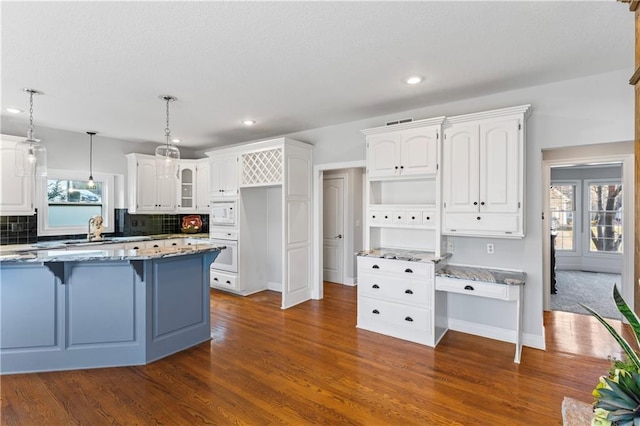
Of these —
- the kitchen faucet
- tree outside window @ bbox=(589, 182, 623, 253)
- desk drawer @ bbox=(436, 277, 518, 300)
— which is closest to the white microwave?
the kitchen faucet

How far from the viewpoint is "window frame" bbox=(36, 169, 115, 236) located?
16.4 ft

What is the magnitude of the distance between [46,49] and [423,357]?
13.8 feet

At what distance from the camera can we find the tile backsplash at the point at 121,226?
4.64 meters

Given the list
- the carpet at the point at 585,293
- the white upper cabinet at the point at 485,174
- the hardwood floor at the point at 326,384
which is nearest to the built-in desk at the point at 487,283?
the white upper cabinet at the point at 485,174

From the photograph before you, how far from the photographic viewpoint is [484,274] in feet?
11.0

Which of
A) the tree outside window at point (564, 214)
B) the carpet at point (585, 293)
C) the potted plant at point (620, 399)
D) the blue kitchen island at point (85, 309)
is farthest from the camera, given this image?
the tree outside window at point (564, 214)

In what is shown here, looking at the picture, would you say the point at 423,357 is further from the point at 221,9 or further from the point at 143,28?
the point at 143,28

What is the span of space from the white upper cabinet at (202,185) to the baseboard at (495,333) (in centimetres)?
487

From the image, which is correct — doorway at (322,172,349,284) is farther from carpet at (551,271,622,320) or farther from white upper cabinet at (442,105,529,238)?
carpet at (551,271,622,320)

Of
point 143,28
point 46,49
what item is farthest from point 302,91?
point 46,49

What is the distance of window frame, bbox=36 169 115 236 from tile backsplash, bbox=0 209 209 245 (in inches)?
3.0

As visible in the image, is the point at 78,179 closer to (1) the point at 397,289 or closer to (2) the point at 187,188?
(2) the point at 187,188

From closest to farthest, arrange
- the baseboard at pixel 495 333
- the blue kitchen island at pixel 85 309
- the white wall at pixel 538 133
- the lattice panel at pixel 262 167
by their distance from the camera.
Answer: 1. the blue kitchen island at pixel 85 309
2. the white wall at pixel 538 133
3. the baseboard at pixel 495 333
4. the lattice panel at pixel 262 167

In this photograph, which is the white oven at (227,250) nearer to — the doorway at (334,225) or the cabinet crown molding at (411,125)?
the doorway at (334,225)
